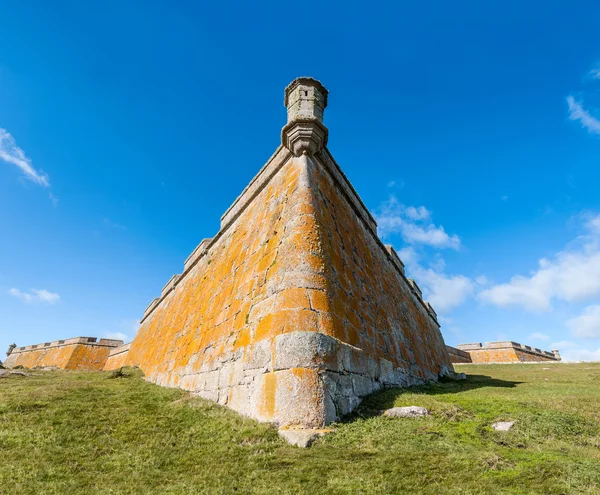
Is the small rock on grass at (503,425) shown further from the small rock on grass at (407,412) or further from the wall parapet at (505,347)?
the wall parapet at (505,347)

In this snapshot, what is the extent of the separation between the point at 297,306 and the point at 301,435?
1.47 m

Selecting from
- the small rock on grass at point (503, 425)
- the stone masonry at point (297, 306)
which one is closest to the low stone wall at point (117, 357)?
the stone masonry at point (297, 306)

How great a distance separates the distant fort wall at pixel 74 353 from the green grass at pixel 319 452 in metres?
22.4

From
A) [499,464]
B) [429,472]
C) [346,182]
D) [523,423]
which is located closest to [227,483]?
[429,472]

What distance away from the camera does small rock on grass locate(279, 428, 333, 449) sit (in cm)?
292

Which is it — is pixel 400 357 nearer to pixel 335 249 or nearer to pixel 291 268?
pixel 335 249

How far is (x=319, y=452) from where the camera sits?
2746 millimetres

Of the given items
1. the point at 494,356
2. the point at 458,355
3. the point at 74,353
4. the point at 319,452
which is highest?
the point at 494,356

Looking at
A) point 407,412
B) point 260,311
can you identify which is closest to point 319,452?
point 407,412

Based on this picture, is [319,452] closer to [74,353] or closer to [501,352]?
[74,353]

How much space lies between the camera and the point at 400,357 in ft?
22.2

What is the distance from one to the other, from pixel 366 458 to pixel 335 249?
3.23 m

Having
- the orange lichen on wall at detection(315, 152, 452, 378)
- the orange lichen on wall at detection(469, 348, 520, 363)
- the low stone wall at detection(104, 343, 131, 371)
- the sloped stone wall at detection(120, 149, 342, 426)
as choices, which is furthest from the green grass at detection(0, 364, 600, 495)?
the orange lichen on wall at detection(469, 348, 520, 363)

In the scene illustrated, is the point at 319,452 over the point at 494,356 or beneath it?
beneath
